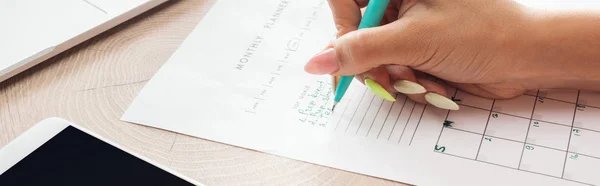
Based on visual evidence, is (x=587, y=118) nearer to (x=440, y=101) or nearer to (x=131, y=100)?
(x=440, y=101)

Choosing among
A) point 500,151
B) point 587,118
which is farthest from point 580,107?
point 500,151

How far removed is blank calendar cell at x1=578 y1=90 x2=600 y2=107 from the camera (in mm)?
637

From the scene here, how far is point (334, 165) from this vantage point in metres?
0.59

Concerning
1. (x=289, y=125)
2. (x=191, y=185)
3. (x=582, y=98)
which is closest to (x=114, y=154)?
(x=191, y=185)

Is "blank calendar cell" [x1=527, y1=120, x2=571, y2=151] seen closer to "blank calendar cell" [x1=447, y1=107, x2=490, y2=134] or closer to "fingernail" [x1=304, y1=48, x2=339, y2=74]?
"blank calendar cell" [x1=447, y1=107, x2=490, y2=134]

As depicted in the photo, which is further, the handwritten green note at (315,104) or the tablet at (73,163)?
the handwritten green note at (315,104)

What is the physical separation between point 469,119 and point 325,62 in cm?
17

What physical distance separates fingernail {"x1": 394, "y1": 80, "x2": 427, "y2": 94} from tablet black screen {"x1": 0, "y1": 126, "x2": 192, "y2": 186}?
0.26 metres

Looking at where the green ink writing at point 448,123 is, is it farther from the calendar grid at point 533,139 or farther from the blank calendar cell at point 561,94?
the blank calendar cell at point 561,94

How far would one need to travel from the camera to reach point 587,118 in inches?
24.3

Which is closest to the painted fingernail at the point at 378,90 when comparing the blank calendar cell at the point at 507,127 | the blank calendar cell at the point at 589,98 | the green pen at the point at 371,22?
the green pen at the point at 371,22

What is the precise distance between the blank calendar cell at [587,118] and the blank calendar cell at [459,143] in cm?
11

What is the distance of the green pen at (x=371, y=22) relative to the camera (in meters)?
0.63

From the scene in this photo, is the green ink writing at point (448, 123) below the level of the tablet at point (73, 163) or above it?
above
